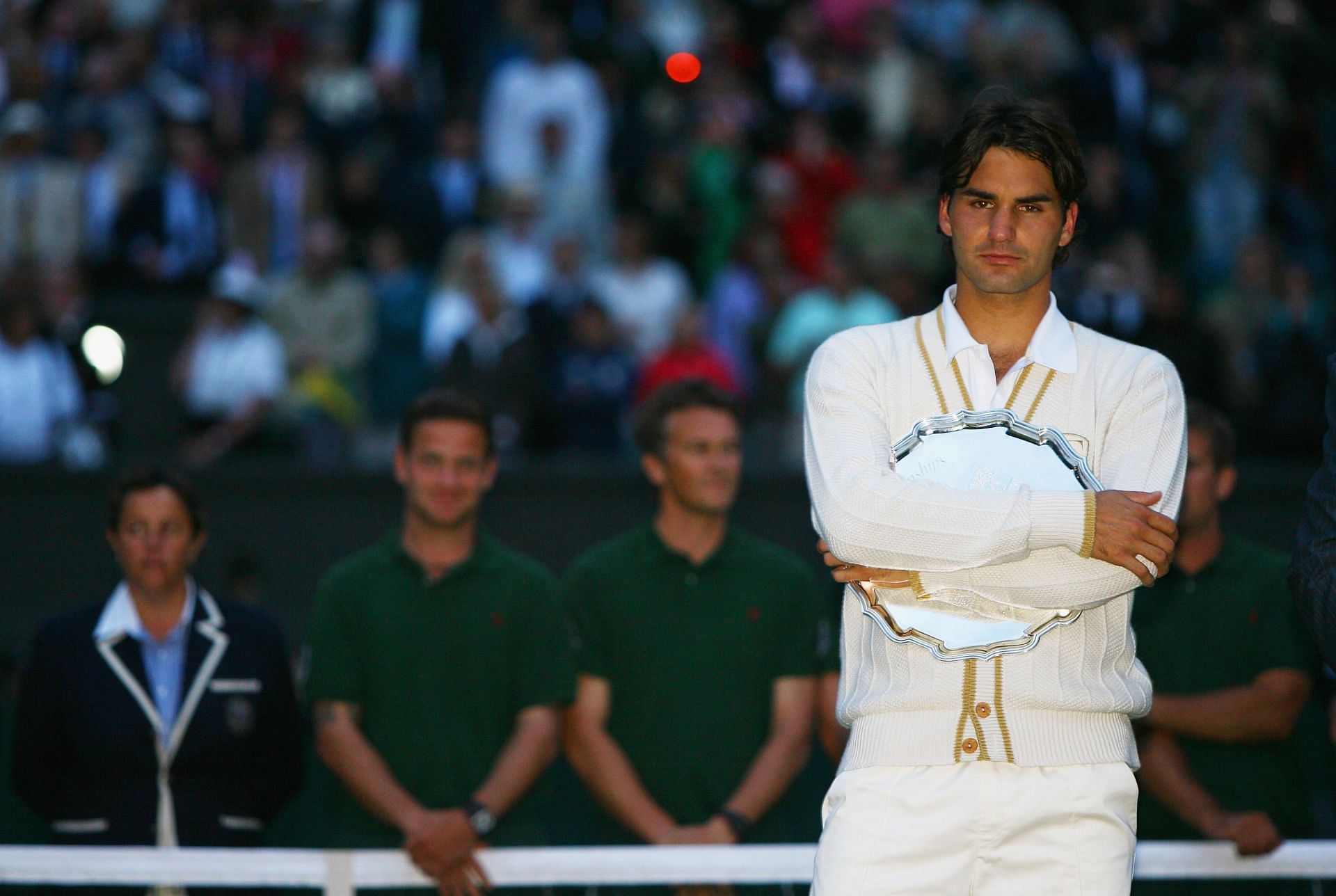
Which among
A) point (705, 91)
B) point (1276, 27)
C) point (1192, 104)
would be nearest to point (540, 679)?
point (705, 91)

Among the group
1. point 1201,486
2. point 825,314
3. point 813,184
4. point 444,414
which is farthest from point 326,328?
point 1201,486

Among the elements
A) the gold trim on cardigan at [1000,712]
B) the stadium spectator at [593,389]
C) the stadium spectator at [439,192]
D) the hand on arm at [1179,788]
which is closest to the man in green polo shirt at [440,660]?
the hand on arm at [1179,788]

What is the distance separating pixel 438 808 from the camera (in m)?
5.25

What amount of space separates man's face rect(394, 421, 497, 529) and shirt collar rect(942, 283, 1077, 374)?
2.38 meters

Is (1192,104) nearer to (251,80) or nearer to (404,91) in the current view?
(404,91)

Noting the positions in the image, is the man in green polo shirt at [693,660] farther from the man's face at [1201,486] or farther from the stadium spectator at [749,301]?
the stadium spectator at [749,301]

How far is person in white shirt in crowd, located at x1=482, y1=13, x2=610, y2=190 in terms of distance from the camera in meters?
12.4

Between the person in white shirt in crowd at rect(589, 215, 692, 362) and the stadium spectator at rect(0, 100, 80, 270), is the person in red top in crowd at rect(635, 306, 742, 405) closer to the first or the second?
the person in white shirt in crowd at rect(589, 215, 692, 362)

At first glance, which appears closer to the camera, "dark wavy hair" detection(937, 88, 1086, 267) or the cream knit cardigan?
the cream knit cardigan

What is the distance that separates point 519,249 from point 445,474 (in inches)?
237

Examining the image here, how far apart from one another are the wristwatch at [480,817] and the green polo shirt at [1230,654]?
1.94 metres

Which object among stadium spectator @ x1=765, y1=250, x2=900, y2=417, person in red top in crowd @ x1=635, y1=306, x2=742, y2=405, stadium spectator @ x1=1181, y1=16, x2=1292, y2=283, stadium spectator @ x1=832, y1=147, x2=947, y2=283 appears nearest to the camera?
person in red top in crowd @ x1=635, y1=306, x2=742, y2=405

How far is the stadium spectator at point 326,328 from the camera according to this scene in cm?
1052

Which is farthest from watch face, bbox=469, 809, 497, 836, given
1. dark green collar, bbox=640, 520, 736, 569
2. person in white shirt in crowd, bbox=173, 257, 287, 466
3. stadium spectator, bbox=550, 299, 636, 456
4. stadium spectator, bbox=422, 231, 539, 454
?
person in white shirt in crowd, bbox=173, 257, 287, 466
